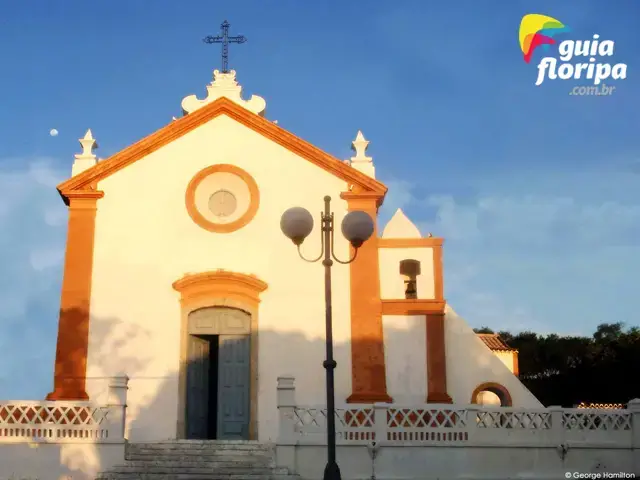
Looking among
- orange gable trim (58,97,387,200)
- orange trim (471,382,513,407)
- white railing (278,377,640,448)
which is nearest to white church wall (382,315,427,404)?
orange trim (471,382,513,407)

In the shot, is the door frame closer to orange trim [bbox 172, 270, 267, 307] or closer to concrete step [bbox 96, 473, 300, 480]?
orange trim [bbox 172, 270, 267, 307]

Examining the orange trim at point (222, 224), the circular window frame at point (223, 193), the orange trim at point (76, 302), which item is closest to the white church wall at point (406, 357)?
the orange trim at point (222, 224)

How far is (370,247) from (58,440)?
758 centimetres

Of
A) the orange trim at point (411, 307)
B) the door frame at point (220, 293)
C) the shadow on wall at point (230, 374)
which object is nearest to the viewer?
the shadow on wall at point (230, 374)

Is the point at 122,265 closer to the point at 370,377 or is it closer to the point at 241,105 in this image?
the point at 241,105

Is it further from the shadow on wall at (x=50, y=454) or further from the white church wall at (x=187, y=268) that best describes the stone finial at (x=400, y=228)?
the shadow on wall at (x=50, y=454)

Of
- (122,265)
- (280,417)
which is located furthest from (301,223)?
(122,265)

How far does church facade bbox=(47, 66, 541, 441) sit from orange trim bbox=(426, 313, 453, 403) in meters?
0.03

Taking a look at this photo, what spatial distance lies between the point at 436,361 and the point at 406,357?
0.64 meters

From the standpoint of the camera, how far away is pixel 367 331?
16.0 meters

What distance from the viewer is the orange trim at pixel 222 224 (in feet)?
54.6

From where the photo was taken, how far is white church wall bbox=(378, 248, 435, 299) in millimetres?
17125

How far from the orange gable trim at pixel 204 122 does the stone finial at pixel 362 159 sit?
480 mm

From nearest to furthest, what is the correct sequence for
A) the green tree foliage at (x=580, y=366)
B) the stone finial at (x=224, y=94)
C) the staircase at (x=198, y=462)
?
the staircase at (x=198, y=462) → the stone finial at (x=224, y=94) → the green tree foliage at (x=580, y=366)
